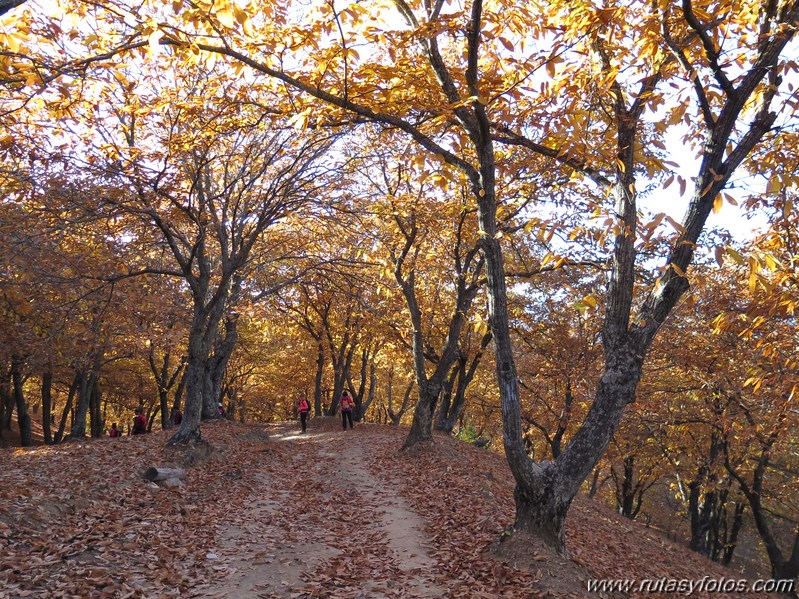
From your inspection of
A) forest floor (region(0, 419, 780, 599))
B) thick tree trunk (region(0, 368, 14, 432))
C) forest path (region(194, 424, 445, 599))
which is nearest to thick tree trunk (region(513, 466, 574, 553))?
forest floor (region(0, 419, 780, 599))

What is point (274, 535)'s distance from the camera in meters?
7.66

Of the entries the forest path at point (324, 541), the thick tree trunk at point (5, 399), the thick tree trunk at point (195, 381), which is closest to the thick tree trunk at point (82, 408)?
the thick tree trunk at point (5, 399)

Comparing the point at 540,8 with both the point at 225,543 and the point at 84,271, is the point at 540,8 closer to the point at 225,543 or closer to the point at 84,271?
the point at 225,543

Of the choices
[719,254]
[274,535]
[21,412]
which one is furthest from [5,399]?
[719,254]

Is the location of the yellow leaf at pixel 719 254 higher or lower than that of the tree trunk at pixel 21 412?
higher

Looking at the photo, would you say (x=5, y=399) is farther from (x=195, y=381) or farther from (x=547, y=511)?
(x=547, y=511)

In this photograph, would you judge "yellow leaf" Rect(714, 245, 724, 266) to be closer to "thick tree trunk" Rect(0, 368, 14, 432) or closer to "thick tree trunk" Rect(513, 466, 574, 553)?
"thick tree trunk" Rect(513, 466, 574, 553)

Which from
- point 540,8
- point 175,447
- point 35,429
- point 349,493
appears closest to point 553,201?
point 540,8

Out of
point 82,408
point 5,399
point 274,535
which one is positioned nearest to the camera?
point 274,535

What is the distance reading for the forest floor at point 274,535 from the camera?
559 cm

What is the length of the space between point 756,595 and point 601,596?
8507mm

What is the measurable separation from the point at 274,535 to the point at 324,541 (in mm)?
810

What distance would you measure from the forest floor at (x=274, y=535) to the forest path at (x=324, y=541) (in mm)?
27

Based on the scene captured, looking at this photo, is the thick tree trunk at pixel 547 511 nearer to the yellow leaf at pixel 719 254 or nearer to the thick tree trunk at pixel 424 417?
the yellow leaf at pixel 719 254
